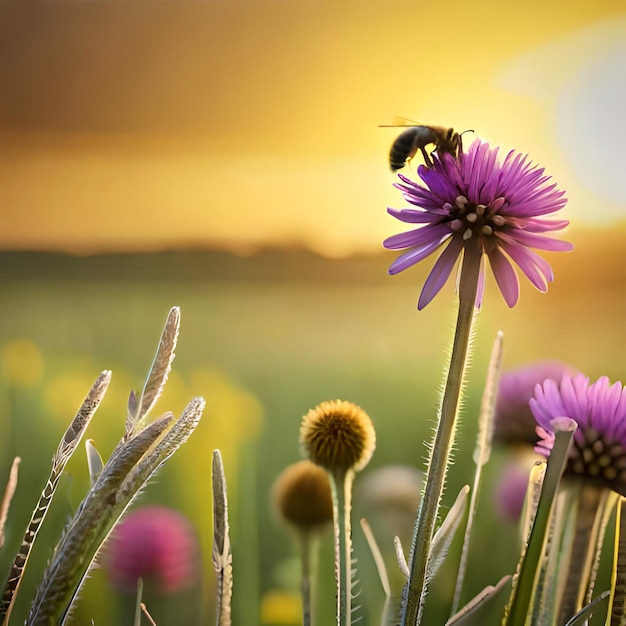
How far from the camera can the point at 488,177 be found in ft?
1.52

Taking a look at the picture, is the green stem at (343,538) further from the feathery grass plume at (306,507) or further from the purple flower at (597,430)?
the purple flower at (597,430)

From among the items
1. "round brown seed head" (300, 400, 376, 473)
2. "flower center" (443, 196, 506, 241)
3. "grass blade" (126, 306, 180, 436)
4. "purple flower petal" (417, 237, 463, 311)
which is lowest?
"round brown seed head" (300, 400, 376, 473)

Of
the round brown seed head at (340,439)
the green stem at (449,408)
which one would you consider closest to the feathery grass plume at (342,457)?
the round brown seed head at (340,439)

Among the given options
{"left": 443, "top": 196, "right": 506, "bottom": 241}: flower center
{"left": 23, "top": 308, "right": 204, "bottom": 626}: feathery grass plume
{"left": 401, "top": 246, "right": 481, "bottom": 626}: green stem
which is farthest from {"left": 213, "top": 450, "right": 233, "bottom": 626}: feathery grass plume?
{"left": 443, "top": 196, "right": 506, "bottom": 241}: flower center

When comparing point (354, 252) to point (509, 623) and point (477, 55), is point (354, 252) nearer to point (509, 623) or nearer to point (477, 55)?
point (477, 55)

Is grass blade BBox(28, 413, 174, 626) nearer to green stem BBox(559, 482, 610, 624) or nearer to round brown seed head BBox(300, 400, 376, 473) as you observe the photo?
round brown seed head BBox(300, 400, 376, 473)

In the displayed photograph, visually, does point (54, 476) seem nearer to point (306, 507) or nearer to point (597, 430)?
point (306, 507)

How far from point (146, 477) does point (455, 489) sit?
0.98 feet

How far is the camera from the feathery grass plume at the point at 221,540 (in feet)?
1.62

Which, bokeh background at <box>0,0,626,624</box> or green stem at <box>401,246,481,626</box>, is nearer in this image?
green stem at <box>401,246,481,626</box>

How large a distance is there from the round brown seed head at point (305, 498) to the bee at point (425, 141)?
11.7 inches

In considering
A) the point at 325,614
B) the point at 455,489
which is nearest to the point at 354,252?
the point at 455,489

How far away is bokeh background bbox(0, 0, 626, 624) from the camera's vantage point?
2.03 feet

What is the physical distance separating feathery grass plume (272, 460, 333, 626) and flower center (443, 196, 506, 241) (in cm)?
27
